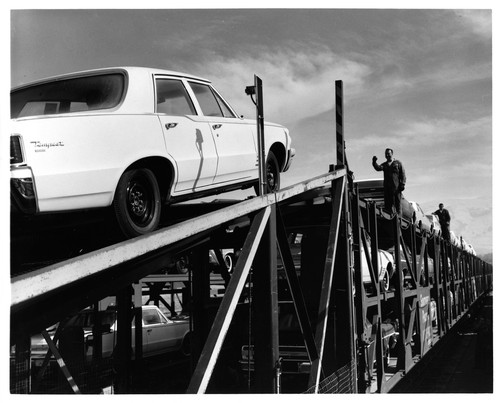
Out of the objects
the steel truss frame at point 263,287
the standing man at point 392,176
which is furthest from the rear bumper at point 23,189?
the standing man at point 392,176

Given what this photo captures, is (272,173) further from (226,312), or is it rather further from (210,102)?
(226,312)

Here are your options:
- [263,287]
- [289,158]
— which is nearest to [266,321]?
[263,287]

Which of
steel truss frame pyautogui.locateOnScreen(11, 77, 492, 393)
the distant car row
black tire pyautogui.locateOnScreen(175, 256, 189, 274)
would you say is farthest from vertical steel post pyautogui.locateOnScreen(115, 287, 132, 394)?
black tire pyautogui.locateOnScreen(175, 256, 189, 274)

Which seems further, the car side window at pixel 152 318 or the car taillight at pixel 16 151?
the car side window at pixel 152 318

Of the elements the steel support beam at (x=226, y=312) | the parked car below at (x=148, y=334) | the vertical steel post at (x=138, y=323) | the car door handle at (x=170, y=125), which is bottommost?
the parked car below at (x=148, y=334)

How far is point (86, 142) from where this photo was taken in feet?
11.7

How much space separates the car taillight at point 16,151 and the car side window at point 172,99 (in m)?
1.19

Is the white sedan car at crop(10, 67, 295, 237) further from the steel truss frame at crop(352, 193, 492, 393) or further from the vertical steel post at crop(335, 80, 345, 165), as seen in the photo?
the steel truss frame at crop(352, 193, 492, 393)

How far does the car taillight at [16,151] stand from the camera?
132 inches

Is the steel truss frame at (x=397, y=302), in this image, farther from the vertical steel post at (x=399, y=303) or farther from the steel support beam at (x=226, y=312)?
the steel support beam at (x=226, y=312)

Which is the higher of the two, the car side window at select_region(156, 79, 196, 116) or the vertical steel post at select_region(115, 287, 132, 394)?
the car side window at select_region(156, 79, 196, 116)

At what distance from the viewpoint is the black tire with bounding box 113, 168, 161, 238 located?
3718 mm

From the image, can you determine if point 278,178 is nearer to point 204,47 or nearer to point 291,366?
point 204,47

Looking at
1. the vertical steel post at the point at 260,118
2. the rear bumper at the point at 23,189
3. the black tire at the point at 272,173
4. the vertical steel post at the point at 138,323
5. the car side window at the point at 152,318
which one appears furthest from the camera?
the car side window at the point at 152,318
